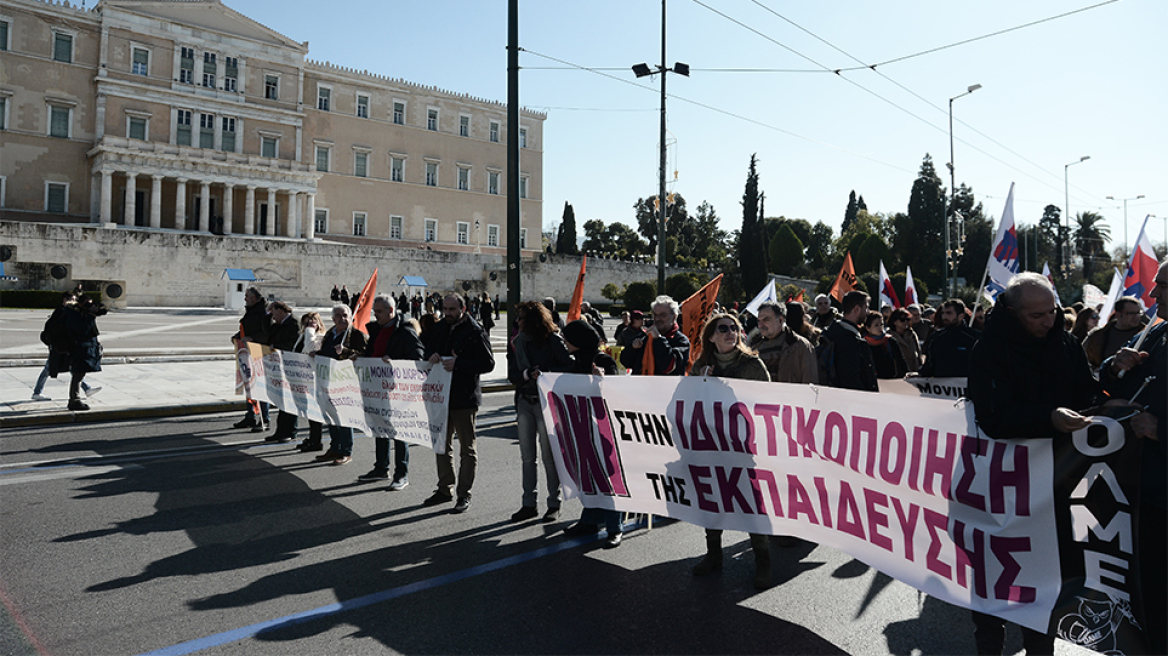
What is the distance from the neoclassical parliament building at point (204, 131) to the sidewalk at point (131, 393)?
113 ft

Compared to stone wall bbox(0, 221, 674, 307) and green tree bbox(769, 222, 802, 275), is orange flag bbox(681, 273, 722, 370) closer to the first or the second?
stone wall bbox(0, 221, 674, 307)

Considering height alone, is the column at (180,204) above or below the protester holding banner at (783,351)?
above

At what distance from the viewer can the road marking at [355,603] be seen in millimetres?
3721

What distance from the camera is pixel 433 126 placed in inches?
2714

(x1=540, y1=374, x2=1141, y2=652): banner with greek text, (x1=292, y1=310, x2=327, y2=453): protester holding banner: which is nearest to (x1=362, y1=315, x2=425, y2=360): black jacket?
(x1=292, y1=310, x2=327, y2=453): protester holding banner

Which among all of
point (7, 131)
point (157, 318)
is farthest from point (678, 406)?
point (7, 131)

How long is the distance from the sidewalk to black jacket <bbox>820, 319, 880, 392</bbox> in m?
9.61

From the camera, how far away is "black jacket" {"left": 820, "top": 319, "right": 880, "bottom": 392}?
5844 mm

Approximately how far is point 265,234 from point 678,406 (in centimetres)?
5878

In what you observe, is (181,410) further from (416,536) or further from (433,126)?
(433,126)

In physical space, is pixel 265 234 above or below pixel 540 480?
above

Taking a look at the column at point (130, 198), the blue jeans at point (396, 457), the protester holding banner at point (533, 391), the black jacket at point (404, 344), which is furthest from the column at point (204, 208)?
the protester holding banner at point (533, 391)

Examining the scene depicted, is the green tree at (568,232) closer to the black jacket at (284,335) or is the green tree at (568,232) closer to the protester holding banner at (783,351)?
the black jacket at (284,335)

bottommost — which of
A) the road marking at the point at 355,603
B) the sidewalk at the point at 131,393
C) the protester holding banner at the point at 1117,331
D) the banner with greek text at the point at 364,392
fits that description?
the road marking at the point at 355,603
